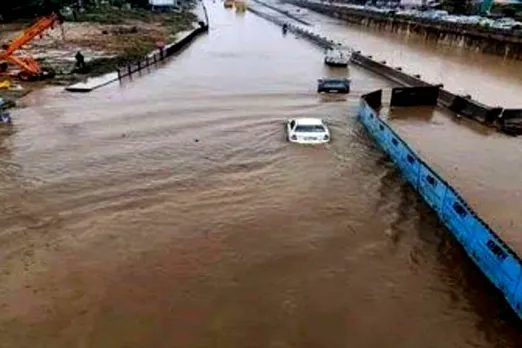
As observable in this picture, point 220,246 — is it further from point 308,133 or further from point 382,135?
point 382,135

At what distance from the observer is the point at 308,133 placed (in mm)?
28078

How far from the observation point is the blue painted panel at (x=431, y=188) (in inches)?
762

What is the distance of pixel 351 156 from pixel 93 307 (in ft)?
49.9

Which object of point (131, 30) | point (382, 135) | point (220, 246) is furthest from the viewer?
point (131, 30)

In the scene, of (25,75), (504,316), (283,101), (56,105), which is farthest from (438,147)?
(25,75)

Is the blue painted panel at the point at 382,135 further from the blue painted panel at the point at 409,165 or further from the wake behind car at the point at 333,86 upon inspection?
the wake behind car at the point at 333,86

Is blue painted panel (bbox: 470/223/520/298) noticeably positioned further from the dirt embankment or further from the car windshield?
the dirt embankment

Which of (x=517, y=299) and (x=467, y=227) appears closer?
(x=517, y=299)

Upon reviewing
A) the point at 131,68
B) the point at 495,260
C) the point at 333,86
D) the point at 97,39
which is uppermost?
the point at 495,260

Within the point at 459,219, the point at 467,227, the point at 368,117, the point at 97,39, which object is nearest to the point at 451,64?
the point at 368,117

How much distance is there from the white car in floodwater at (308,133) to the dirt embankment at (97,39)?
21.3 meters

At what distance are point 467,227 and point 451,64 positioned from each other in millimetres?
48186

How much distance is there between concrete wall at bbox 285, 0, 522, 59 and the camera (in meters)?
62.4

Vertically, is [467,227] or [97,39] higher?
[467,227]
